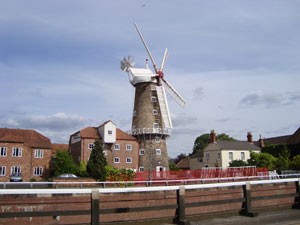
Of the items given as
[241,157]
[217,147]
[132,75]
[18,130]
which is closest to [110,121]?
[132,75]

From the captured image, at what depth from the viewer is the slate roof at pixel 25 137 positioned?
1847 inches

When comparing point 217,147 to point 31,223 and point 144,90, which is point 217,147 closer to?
point 144,90

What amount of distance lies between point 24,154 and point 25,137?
3.22 meters

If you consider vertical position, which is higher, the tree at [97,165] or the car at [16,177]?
the tree at [97,165]

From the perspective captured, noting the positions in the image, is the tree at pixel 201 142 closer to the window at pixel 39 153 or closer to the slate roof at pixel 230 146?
the slate roof at pixel 230 146

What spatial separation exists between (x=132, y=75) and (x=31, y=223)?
40.5 m

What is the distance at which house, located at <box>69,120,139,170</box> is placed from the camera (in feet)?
168

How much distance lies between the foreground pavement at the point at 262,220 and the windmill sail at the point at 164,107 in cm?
4025

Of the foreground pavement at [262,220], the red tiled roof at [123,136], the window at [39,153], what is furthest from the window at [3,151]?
the foreground pavement at [262,220]

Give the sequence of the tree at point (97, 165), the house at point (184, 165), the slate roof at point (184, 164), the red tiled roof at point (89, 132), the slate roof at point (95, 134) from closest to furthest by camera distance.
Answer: the tree at point (97, 165)
the red tiled roof at point (89, 132)
the slate roof at point (95, 134)
the house at point (184, 165)
the slate roof at point (184, 164)

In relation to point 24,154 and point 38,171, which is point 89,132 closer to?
point 38,171

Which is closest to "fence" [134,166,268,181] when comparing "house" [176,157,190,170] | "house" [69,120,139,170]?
"house" [69,120,139,170]

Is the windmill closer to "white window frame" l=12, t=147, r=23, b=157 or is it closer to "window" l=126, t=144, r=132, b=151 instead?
"window" l=126, t=144, r=132, b=151

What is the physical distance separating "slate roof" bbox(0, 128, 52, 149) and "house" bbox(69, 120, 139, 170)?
455cm
